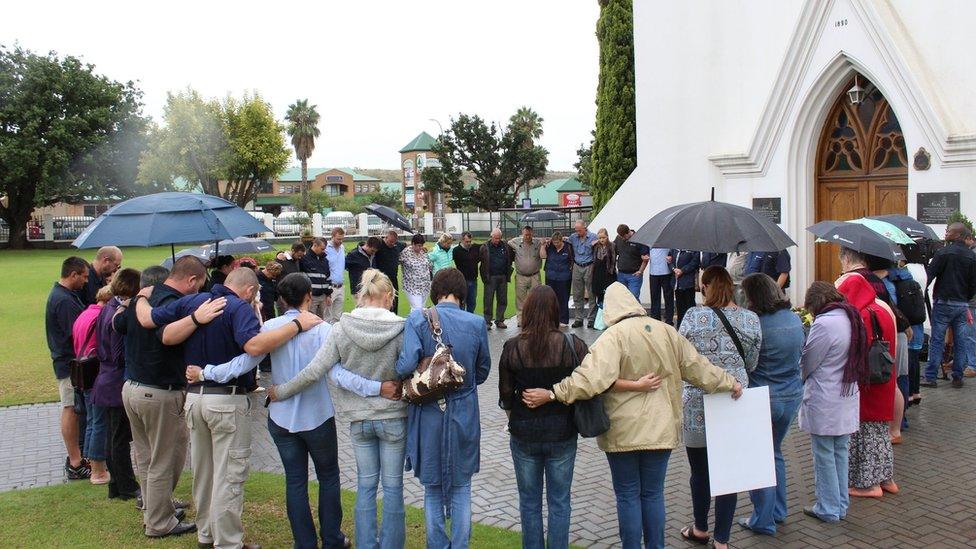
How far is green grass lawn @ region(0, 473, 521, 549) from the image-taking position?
5473mm

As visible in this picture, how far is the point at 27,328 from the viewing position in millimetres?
15328

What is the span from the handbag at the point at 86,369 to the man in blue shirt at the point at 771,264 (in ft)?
26.9

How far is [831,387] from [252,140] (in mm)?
48065

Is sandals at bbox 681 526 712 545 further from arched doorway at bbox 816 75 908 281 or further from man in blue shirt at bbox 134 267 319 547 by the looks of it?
arched doorway at bbox 816 75 908 281

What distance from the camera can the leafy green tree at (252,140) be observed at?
49.4 meters

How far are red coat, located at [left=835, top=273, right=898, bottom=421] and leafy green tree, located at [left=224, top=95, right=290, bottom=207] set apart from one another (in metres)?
46.8

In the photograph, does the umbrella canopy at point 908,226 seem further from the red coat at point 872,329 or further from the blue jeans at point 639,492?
the blue jeans at point 639,492

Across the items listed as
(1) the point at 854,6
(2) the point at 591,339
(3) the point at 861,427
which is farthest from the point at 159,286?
(1) the point at 854,6

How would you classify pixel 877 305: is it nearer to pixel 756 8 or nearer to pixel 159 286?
pixel 159 286

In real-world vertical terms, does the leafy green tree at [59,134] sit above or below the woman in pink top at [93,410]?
above

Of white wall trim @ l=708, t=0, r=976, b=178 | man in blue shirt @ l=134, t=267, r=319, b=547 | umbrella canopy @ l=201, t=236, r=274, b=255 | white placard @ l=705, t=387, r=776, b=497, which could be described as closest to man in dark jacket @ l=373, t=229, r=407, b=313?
umbrella canopy @ l=201, t=236, r=274, b=255

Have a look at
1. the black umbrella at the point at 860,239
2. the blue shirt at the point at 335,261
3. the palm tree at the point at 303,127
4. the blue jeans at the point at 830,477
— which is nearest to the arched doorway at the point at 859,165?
the black umbrella at the point at 860,239

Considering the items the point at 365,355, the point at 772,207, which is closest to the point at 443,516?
the point at 365,355

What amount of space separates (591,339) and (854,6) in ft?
21.9
